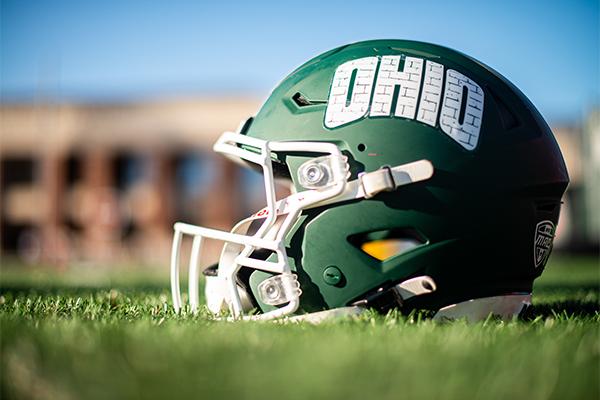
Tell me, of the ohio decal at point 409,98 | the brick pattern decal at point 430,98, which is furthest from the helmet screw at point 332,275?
the brick pattern decal at point 430,98

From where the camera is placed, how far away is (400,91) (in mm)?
2455

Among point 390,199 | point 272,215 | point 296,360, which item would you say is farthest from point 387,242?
point 296,360

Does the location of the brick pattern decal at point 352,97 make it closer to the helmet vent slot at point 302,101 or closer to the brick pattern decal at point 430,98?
the helmet vent slot at point 302,101

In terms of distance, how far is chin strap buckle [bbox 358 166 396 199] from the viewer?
2346 mm

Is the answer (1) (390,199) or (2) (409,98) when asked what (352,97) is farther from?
(1) (390,199)

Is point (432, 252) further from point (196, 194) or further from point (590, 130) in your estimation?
point (196, 194)

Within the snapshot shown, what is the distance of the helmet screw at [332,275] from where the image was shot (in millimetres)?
2418

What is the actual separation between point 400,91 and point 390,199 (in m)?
0.38

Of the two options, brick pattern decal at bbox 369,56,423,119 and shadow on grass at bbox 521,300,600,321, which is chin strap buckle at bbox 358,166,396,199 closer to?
brick pattern decal at bbox 369,56,423,119

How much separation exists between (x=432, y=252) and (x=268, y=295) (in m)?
0.58

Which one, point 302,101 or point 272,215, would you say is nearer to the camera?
point 272,215

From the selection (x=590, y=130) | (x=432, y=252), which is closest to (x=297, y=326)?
(x=432, y=252)

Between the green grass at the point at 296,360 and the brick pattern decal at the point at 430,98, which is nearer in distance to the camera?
the green grass at the point at 296,360

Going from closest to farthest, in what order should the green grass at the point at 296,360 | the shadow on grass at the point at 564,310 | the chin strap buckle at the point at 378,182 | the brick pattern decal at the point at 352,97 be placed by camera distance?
the green grass at the point at 296,360, the chin strap buckle at the point at 378,182, the brick pattern decal at the point at 352,97, the shadow on grass at the point at 564,310
